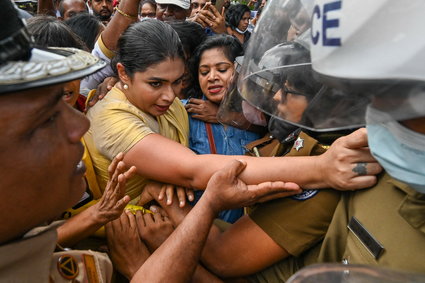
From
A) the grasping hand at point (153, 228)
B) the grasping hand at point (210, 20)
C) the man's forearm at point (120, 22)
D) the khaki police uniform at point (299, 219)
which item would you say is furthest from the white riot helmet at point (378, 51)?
the grasping hand at point (210, 20)

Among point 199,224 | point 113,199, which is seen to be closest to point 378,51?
point 199,224

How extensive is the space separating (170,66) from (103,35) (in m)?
1.13

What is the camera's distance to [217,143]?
2604 millimetres

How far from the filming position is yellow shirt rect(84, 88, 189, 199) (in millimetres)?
2028

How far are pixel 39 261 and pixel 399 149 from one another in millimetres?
1000

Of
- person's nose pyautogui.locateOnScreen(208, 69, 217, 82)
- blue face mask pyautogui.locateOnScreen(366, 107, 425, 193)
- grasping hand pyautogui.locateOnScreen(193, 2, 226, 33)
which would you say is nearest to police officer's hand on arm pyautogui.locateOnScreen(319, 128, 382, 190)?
blue face mask pyautogui.locateOnScreen(366, 107, 425, 193)

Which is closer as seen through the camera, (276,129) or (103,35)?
(276,129)

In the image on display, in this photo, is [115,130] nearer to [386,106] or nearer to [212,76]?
[212,76]

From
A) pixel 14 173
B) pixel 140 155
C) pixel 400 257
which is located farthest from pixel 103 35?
pixel 400 257

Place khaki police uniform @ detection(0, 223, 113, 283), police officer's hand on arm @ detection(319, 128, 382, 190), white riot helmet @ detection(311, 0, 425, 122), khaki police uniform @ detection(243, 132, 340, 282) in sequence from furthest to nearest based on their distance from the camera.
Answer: khaki police uniform @ detection(243, 132, 340, 282)
police officer's hand on arm @ detection(319, 128, 382, 190)
khaki police uniform @ detection(0, 223, 113, 283)
white riot helmet @ detection(311, 0, 425, 122)

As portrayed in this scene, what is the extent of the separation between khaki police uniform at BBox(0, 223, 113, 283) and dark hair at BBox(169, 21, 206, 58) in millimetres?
2122

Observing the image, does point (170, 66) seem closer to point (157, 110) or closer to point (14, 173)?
point (157, 110)

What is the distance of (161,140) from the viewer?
203 cm

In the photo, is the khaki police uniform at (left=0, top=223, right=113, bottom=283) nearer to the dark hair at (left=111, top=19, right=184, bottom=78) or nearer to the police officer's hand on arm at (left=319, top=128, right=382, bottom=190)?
the police officer's hand on arm at (left=319, top=128, right=382, bottom=190)
